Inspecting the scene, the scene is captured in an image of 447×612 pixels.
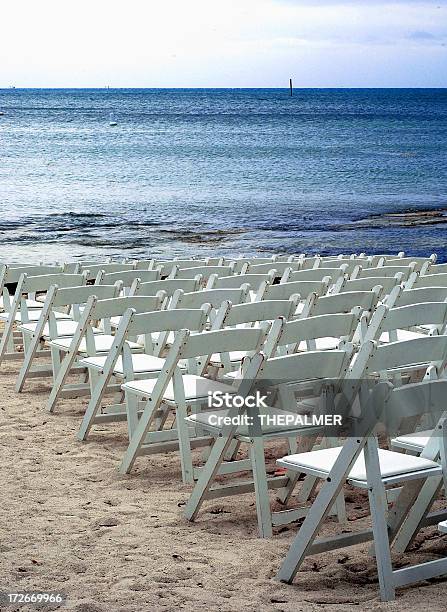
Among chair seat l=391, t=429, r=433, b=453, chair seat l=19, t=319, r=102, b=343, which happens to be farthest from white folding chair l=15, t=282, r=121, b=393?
chair seat l=391, t=429, r=433, b=453

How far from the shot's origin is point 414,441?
4242 millimetres

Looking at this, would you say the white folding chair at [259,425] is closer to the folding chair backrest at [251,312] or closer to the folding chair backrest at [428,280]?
the folding chair backrest at [251,312]

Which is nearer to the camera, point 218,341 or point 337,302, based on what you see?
point 218,341

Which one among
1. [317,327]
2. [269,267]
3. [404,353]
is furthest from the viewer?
[269,267]

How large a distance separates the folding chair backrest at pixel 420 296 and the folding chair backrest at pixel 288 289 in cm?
75

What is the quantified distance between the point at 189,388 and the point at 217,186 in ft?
120

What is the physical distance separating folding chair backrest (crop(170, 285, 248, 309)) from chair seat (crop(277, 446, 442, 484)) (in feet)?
7.77

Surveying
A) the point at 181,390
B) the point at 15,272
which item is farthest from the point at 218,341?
the point at 15,272

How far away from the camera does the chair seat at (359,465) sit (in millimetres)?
3842

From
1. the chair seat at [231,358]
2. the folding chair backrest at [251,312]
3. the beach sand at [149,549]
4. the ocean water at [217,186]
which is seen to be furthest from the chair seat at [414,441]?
the ocean water at [217,186]

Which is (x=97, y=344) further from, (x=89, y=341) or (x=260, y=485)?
(x=260, y=485)

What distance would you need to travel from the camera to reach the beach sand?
12.3 feet

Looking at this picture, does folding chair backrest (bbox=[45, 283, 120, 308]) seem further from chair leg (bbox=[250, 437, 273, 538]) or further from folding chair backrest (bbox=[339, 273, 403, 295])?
chair leg (bbox=[250, 437, 273, 538])

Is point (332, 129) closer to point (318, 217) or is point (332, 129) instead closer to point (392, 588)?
point (318, 217)
